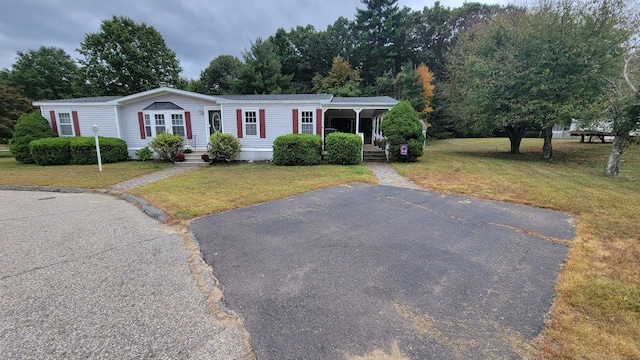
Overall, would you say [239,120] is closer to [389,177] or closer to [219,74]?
[389,177]

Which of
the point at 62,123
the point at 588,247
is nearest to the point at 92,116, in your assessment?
the point at 62,123

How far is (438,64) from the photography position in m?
33.1

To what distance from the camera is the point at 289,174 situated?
9.48m

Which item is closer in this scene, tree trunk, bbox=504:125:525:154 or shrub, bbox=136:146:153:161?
shrub, bbox=136:146:153:161

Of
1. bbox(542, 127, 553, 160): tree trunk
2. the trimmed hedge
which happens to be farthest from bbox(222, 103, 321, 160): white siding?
bbox(542, 127, 553, 160): tree trunk

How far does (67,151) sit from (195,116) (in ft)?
18.7

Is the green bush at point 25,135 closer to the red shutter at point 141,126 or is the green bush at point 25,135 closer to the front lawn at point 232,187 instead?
the red shutter at point 141,126

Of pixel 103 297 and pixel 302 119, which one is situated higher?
pixel 302 119

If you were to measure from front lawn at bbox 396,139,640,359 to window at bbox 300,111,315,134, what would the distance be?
5.34 m

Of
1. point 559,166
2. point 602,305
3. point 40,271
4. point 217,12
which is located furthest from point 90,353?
point 217,12

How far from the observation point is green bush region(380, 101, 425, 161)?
11.7 meters

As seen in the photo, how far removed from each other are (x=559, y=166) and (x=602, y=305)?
11.9 meters

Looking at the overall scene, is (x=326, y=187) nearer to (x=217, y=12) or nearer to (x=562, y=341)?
(x=562, y=341)

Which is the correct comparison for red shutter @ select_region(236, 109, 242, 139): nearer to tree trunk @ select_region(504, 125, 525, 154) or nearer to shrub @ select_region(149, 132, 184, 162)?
shrub @ select_region(149, 132, 184, 162)
